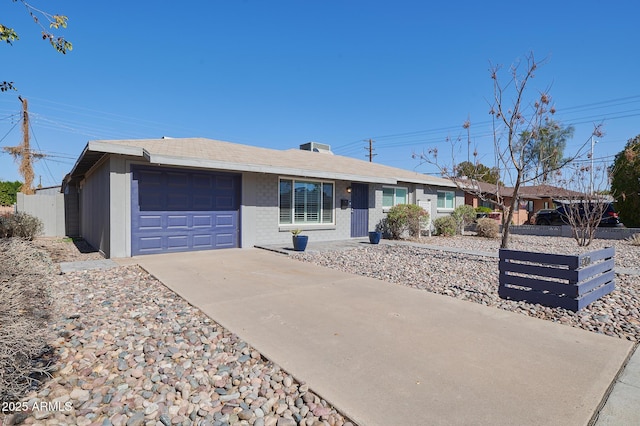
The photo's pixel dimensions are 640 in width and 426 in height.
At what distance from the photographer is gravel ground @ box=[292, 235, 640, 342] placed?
165 inches

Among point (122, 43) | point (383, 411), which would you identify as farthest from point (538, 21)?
point (122, 43)

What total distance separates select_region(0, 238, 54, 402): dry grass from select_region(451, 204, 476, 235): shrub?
1627 cm

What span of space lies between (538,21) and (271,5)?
7.75 metres

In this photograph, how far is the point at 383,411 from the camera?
2.22 m

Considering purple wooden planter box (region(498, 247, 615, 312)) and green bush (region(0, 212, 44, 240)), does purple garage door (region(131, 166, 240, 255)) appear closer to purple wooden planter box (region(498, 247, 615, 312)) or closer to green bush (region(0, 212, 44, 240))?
green bush (region(0, 212, 44, 240))

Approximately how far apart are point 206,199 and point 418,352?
26.7ft

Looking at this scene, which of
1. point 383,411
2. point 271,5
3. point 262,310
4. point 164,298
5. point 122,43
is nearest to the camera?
point 383,411

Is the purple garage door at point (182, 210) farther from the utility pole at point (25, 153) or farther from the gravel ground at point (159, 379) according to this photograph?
the utility pole at point (25, 153)

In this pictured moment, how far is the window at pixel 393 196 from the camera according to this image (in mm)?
14844

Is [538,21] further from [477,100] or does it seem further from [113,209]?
[113,209]

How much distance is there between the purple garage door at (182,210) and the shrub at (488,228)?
11887 mm

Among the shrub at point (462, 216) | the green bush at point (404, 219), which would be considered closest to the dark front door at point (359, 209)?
the green bush at point (404, 219)

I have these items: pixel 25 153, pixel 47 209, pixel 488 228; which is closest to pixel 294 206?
pixel 488 228

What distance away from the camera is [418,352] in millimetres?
3143
